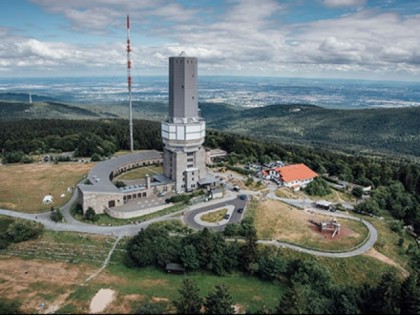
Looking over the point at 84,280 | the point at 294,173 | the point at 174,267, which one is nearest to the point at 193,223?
the point at 174,267

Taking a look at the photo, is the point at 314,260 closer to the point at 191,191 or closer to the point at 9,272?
the point at 191,191

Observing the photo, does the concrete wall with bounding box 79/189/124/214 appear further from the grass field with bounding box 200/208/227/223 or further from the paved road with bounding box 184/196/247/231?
the grass field with bounding box 200/208/227/223

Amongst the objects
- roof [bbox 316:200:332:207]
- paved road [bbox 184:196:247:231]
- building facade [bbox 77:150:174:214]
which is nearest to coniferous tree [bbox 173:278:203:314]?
paved road [bbox 184:196:247:231]

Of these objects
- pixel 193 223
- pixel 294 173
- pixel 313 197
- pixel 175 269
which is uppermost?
pixel 294 173

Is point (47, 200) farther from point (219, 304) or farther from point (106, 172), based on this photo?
point (219, 304)

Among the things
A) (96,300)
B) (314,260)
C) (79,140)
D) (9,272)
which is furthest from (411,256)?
(79,140)

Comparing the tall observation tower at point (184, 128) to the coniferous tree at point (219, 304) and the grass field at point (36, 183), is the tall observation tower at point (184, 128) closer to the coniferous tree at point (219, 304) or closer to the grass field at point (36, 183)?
the grass field at point (36, 183)
